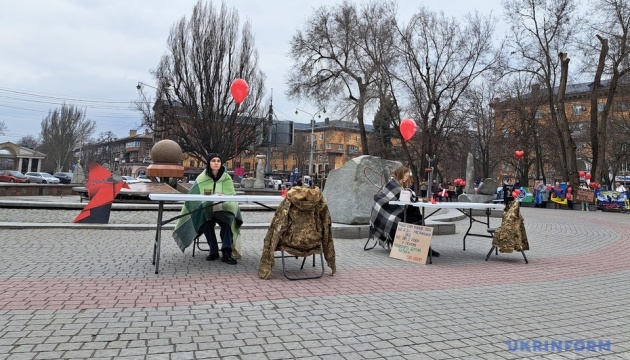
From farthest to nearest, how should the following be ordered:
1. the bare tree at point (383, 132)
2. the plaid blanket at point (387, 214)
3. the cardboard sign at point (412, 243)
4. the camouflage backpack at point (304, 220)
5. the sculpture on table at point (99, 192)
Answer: the bare tree at point (383, 132) < the sculpture on table at point (99, 192) < the plaid blanket at point (387, 214) < the cardboard sign at point (412, 243) < the camouflage backpack at point (304, 220)

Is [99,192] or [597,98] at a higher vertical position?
[597,98]

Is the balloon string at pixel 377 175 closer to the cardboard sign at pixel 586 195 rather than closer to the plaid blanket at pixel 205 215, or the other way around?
the plaid blanket at pixel 205 215

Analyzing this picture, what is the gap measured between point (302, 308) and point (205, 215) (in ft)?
8.69

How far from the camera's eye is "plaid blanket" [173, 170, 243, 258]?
19.8 ft

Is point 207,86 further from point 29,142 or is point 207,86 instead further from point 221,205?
point 29,142

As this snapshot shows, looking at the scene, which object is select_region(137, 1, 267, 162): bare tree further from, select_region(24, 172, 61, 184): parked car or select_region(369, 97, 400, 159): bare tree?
select_region(24, 172, 61, 184): parked car

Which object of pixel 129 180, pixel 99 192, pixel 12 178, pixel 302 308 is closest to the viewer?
pixel 302 308

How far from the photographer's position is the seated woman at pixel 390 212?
7.37 m

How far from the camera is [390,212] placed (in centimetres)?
743

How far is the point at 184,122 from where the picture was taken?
3341 cm

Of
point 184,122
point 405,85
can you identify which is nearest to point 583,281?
point 405,85

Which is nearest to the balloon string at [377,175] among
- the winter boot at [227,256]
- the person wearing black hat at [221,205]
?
the person wearing black hat at [221,205]

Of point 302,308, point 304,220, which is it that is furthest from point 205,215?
point 302,308

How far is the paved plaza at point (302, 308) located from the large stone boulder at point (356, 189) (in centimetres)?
327
